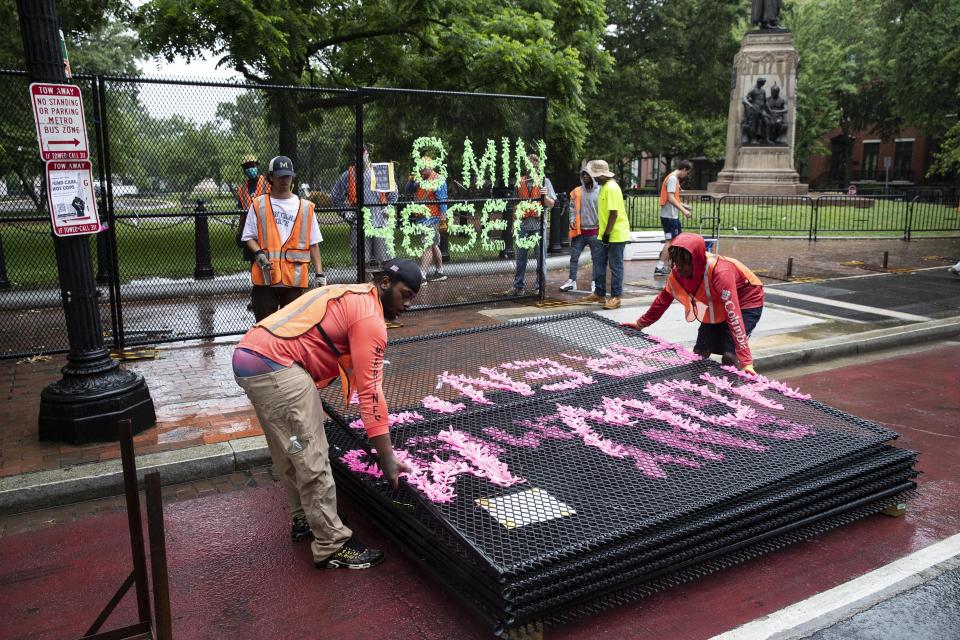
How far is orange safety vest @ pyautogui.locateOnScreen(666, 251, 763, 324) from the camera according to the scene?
222 inches

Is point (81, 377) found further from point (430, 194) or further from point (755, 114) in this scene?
point (755, 114)

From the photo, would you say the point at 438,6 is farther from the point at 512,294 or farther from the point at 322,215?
the point at 322,215

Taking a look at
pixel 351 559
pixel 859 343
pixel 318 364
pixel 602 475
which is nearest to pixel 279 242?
pixel 318 364

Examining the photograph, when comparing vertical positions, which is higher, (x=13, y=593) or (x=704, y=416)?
(x=704, y=416)

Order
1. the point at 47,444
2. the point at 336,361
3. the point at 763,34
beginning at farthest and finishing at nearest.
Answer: the point at 763,34 < the point at 47,444 < the point at 336,361

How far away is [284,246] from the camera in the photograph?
6.76m

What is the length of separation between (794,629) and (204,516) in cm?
337

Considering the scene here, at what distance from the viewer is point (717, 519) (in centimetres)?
384

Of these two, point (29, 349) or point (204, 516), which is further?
point (29, 349)

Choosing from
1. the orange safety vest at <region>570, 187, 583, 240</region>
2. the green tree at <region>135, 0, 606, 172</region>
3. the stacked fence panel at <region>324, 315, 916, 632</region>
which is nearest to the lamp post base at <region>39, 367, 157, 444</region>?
the stacked fence panel at <region>324, 315, 916, 632</region>

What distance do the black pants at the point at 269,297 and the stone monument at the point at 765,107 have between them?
24992 mm

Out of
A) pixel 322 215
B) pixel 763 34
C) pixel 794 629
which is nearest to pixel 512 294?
pixel 322 215

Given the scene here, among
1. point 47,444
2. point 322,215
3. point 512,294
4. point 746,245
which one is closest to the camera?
point 47,444

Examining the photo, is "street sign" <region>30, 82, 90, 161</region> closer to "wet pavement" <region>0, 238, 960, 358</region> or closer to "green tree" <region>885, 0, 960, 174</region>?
"wet pavement" <region>0, 238, 960, 358</region>
